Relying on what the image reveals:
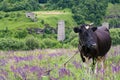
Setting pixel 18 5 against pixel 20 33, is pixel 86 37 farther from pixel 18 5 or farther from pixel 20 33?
pixel 18 5

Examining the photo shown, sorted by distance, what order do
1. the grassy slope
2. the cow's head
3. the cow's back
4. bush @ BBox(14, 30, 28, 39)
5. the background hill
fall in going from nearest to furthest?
the cow's head, the cow's back, bush @ BBox(14, 30, 28, 39), the background hill, the grassy slope

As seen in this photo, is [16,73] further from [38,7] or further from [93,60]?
[38,7]

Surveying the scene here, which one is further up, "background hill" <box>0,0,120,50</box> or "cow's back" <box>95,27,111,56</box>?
"cow's back" <box>95,27,111,56</box>

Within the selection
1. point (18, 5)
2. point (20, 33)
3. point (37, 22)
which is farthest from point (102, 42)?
point (18, 5)

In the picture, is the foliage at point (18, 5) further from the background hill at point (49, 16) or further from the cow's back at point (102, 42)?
the cow's back at point (102, 42)

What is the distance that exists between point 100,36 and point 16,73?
4.78m

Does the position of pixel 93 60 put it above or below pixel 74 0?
above

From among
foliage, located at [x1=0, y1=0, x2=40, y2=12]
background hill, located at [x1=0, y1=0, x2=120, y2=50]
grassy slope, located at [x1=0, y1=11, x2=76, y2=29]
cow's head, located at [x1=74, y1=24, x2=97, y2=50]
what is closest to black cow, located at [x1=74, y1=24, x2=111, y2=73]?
cow's head, located at [x1=74, y1=24, x2=97, y2=50]

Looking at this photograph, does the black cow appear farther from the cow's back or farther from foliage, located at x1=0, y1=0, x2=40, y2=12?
foliage, located at x1=0, y1=0, x2=40, y2=12

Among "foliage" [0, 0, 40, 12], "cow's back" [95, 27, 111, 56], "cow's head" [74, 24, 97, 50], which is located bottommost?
"foliage" [0, 0, 40, 12]

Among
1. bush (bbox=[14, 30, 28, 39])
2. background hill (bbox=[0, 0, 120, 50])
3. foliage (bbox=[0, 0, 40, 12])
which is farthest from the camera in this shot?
foliage (bbox=[0, 0, 40, 12])

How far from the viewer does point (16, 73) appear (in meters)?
8.23

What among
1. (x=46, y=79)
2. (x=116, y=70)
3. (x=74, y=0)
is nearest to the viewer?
(x=46, y=79)

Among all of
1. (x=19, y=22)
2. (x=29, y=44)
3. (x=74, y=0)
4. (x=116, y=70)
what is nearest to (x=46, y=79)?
(x=116, y=70)
